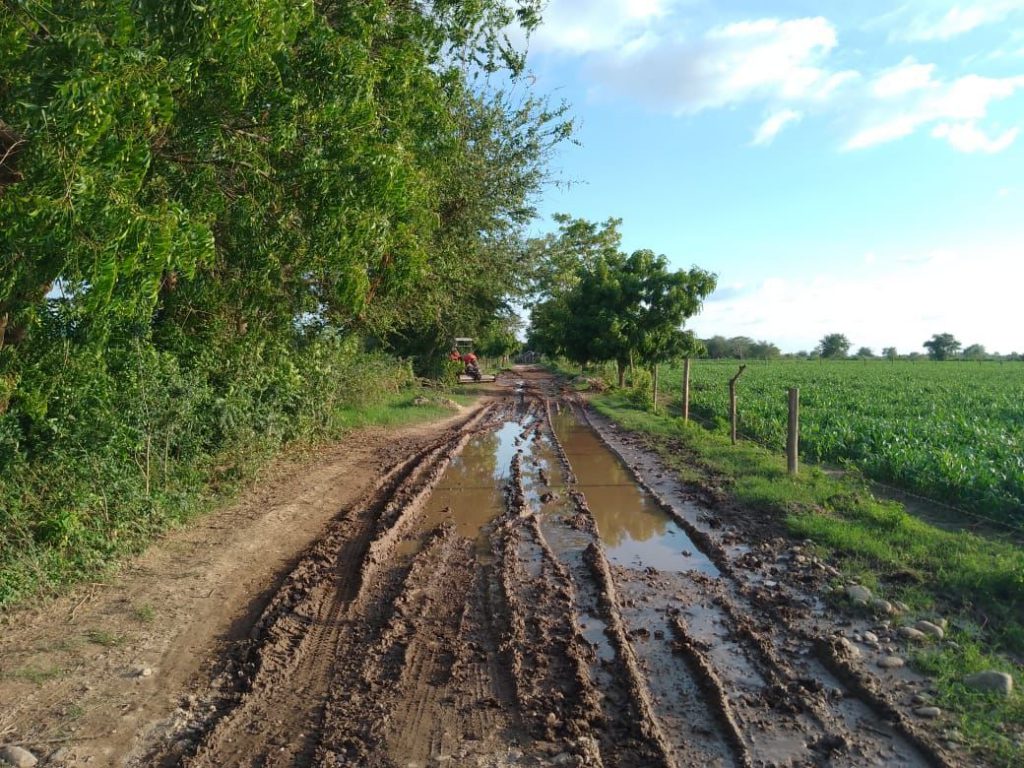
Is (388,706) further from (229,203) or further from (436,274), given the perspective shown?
(436,274)

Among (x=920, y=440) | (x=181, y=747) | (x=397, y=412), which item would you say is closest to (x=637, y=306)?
(x=397, y=412)

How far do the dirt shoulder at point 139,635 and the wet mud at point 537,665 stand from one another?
272mm

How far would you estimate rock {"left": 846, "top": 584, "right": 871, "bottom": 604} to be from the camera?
5.82 m

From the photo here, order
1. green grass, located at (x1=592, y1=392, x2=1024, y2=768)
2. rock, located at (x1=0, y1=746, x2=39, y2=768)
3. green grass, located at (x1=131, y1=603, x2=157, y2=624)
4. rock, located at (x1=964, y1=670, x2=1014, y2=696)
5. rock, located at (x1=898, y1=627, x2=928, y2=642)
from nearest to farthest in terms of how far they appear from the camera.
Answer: rock, located at (x1=0, y1=746, x2=39, y2=768) < green grass, located at (x1=592, y1=392, x2=1024, y2=768) < rock, located at (x1=964, y1=670, x2=1014, y2=696) < rock, located at (x1=898, y1=627, x2=928, y2=642) < green grass, located at (x1=131, y1=603, x2=157, y2=624)

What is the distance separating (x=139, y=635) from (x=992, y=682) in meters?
5.74

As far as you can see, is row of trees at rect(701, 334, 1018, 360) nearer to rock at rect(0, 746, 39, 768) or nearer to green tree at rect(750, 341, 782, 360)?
green tree at rect(750, 341, 782, 360)

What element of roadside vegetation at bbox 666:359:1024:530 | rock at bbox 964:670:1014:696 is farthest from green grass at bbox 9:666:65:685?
roadside vegetation at bbox 666:359:1024:530

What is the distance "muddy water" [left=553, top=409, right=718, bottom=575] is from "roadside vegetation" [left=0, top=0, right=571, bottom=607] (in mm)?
4203

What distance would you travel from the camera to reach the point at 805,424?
Result: 1748 cm

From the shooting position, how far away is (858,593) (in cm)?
595

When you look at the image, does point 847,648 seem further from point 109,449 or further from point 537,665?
point 109,449

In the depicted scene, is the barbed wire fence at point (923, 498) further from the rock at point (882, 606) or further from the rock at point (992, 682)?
the rock at point (992, 682)

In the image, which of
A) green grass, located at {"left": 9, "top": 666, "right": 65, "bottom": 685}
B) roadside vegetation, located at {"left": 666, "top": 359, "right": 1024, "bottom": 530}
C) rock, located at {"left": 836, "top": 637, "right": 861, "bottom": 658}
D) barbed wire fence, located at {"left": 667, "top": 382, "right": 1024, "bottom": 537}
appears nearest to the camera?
green grass, located at {"left": 9, "top": 666, "right": 65, "bottom": 685}

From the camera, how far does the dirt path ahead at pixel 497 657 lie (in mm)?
3752
